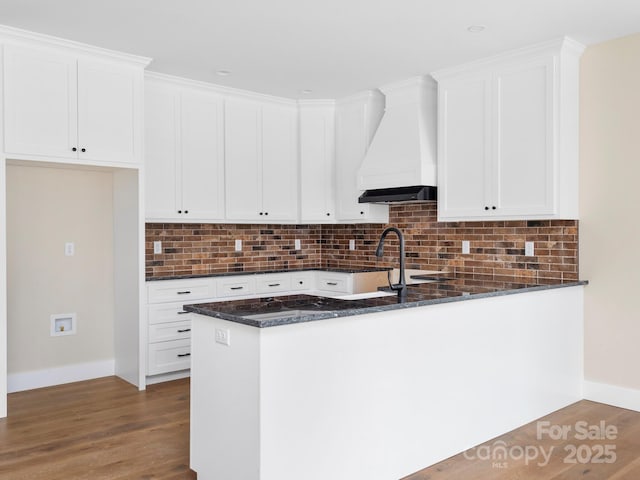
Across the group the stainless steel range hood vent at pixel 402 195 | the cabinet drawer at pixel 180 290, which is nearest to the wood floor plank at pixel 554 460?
the stainless steel range hood vent at pixel 402 195

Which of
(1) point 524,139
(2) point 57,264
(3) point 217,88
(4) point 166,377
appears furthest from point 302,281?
(1) point 524,139

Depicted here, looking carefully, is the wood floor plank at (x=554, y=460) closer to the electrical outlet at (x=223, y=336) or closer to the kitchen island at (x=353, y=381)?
the kitchen island at (x=353, y=381)

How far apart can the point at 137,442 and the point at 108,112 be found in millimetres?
2292

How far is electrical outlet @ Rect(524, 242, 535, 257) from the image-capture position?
4.04m

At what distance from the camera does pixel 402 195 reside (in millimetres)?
4426

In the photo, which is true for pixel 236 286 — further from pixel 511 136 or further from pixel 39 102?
pixel 511 136

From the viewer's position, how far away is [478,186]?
13.3 feet

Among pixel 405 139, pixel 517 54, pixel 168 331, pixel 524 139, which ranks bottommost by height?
pixel 168 331

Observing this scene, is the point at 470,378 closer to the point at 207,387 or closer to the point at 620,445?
the point at 620,445

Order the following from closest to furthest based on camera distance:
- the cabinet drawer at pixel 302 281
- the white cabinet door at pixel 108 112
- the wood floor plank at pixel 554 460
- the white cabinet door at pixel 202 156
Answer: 1. the wood floor plank at pixel 554 460
2. the white cabinet door at pixel 108 112
3. the white cabinet door at pixel 202 156
4. the cabinet drawer at pixel 302 281

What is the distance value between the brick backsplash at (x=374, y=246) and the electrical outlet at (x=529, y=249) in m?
0.03

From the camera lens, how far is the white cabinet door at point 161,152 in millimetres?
4387

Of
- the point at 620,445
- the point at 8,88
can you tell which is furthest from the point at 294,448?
the point at 8,88

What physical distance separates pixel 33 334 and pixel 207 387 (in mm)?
2431
